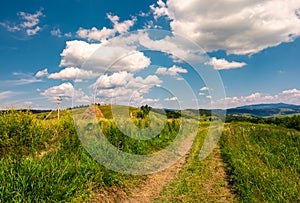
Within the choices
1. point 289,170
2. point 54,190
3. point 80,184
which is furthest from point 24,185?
point 289,170

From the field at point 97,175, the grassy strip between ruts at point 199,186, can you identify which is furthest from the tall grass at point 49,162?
the grassy strip between ruts at point 199,186

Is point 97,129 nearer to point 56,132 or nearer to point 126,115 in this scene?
point 56,132

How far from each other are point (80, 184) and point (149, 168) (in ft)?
14.9

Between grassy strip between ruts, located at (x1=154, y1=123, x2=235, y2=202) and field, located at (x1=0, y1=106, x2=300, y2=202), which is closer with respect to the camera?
Answer: field, located at (x1=0, y1=106, x2=300, y2=202)

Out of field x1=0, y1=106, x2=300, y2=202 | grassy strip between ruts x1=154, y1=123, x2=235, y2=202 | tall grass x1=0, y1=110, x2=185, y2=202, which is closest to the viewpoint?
tall grass x1=0, y1=110, x2=185, y2=202

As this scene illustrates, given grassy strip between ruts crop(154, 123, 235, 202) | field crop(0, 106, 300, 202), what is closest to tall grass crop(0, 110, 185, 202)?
field crop(0, 106, 300, 202)

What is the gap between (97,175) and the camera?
25.4ft

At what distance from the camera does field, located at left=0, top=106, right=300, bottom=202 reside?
20.1ft

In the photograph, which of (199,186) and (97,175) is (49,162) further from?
(199,186)

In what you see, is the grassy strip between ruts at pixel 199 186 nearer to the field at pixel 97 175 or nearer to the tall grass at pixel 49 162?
the field at pixel 97 175

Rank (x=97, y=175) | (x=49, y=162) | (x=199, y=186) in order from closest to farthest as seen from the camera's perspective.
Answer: (x=49, y=162), (x=97, y=175), (x=199, y=186)

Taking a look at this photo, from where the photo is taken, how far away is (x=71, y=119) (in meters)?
12.4

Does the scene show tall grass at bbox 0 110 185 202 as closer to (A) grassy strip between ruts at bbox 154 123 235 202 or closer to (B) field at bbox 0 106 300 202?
(B) field at bbox 0 106 300 202

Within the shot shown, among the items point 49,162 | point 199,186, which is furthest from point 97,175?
point 199,186
